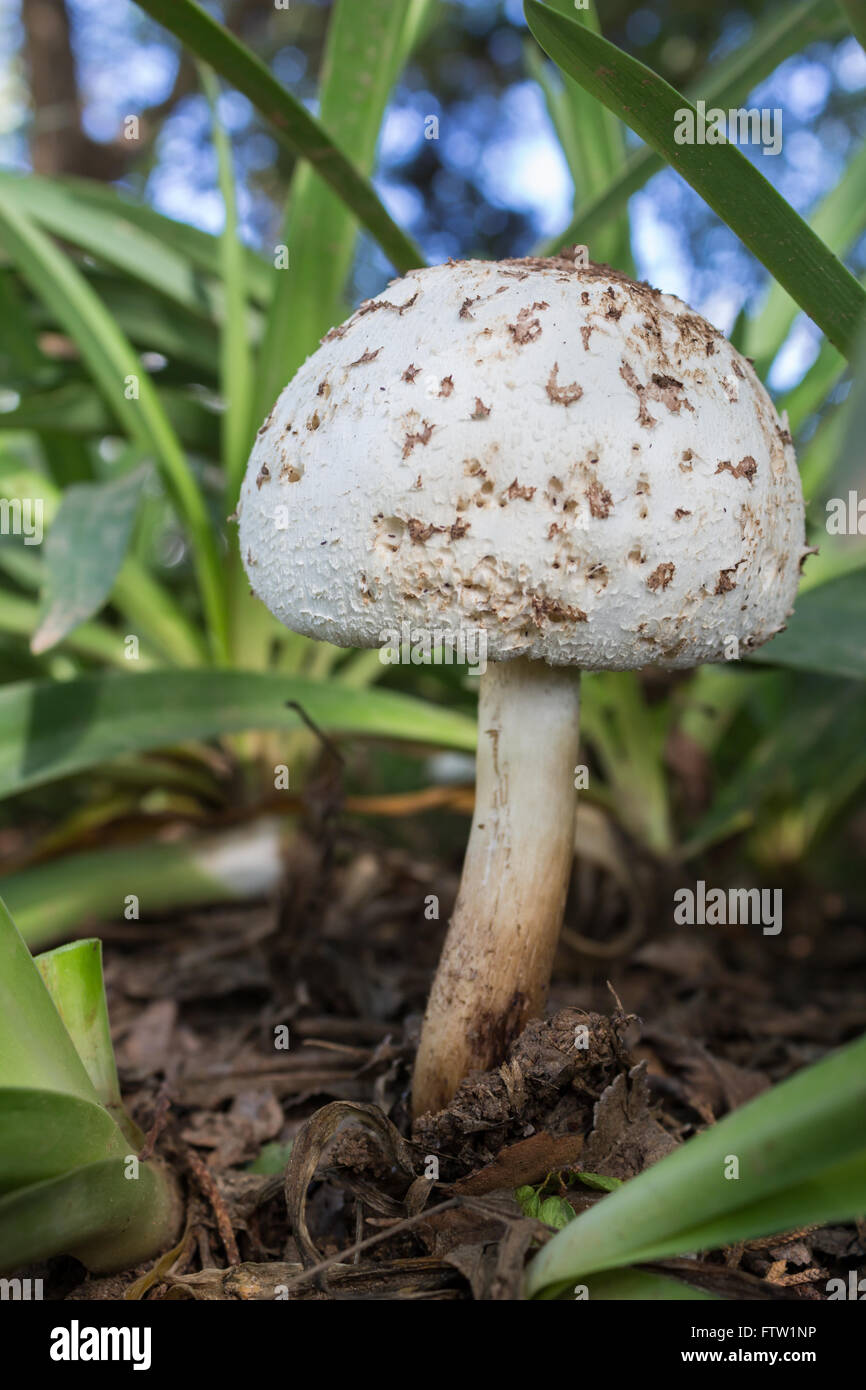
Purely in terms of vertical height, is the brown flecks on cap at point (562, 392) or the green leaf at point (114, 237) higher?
the green leaf at point (114, 237)

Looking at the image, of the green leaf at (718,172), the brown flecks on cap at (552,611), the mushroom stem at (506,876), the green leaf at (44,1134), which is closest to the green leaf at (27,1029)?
the green leaf at (44,1134)

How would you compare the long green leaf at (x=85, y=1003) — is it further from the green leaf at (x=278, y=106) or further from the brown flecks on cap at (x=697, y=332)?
the green leaf at (x=278, y=106)

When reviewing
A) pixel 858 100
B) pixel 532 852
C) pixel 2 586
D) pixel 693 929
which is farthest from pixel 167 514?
pixel 858 100

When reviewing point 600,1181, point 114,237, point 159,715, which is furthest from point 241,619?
point 600,1181

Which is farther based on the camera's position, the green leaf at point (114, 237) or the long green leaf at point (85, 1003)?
the green leaf at point (114, 237)

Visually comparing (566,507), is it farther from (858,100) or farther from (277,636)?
(858,100)

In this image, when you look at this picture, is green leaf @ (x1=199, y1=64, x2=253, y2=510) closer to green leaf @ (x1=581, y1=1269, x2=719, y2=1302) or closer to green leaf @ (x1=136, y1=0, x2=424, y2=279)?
green leaf @ (x1=136, y1=0, x2=424, y2=279)

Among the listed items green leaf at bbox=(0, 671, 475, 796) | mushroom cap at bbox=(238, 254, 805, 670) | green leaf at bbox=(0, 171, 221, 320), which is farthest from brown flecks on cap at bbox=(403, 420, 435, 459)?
green leaf at bbox=(0, 171, 221, 320)

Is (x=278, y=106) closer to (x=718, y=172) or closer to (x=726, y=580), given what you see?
(x=718, y=172)
